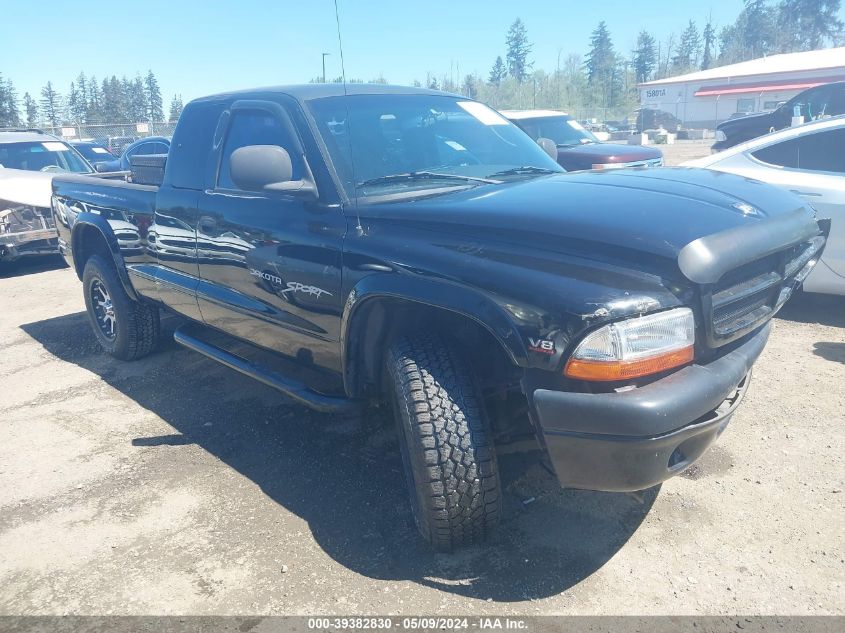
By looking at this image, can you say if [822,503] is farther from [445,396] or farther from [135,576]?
[135,576]

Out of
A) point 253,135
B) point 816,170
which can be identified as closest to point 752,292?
point 253,135

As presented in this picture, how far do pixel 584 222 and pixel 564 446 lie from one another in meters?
0.81

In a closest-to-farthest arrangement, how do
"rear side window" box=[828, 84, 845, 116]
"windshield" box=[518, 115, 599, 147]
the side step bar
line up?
the side step bar → "windshield" box=[518, 115, 599, 147] → "rear side window" box=[828, 84, 845, 116]

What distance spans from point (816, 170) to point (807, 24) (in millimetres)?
101667

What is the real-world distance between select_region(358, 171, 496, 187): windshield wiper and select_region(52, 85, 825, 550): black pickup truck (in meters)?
0.01

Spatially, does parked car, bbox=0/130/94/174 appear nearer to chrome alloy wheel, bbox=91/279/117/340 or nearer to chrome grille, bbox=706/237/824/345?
chrome alloy wheel, bbox=91/279/117/340

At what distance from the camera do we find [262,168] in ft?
9.98

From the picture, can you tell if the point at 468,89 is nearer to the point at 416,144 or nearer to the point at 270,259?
the point at 416,144

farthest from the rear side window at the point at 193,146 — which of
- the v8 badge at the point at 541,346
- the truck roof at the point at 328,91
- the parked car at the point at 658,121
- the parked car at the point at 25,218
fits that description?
the parked car at the point at 658,121

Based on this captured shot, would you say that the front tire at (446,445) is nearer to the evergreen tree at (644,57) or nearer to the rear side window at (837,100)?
the rear side window at (837,100)

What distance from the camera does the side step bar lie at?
3205mm

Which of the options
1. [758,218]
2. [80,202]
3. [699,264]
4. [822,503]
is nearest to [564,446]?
[699,264]

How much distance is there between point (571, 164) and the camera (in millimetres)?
9688

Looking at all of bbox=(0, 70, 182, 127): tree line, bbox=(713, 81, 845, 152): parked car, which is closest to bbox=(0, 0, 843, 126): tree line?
bbox=(0, 70, 182, 127): tree line
